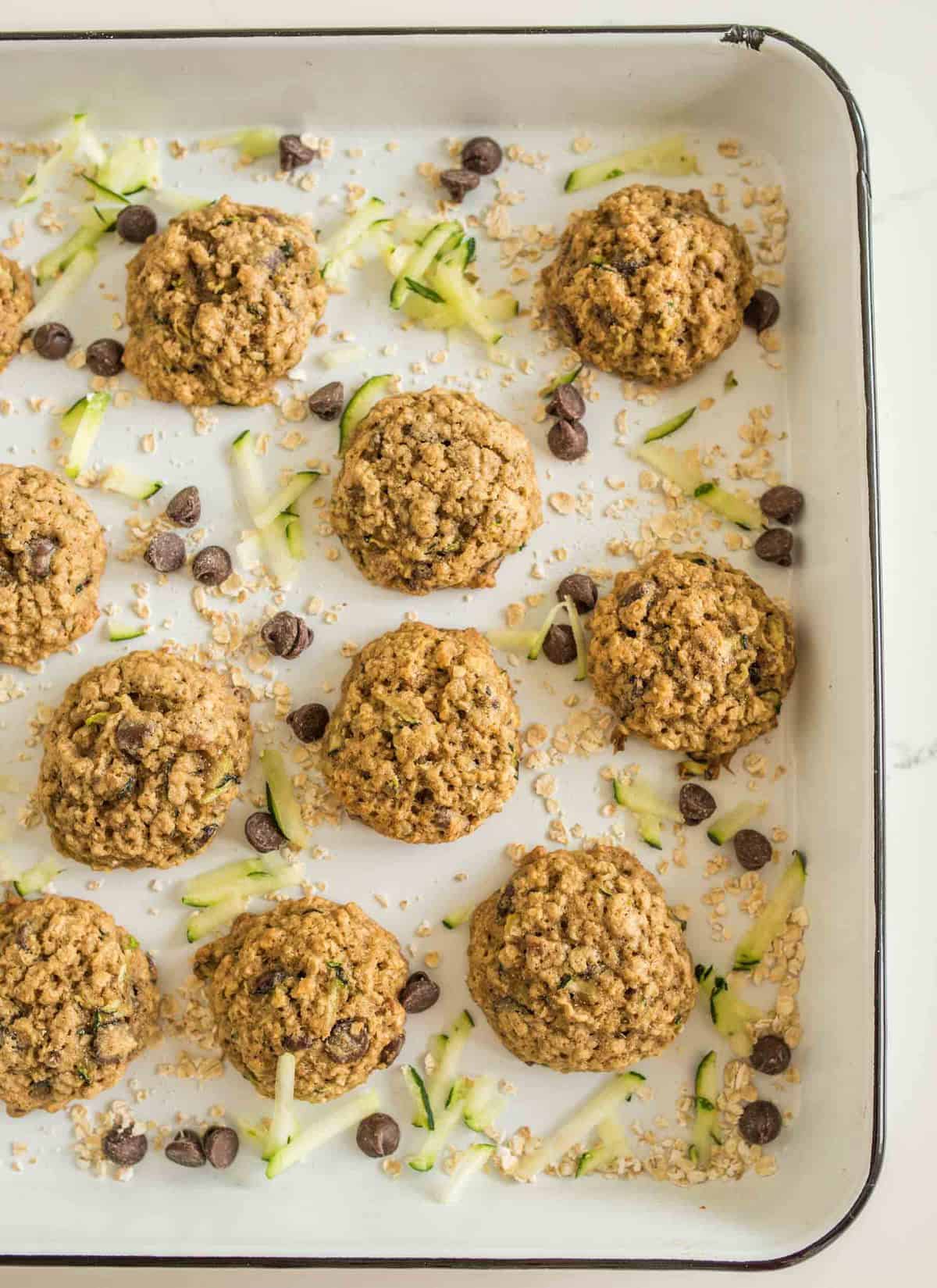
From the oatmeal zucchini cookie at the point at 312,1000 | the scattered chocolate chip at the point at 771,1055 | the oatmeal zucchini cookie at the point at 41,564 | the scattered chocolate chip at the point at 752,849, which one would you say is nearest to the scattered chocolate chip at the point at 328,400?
the oatmeal zucchini cookie at the point at 41,564

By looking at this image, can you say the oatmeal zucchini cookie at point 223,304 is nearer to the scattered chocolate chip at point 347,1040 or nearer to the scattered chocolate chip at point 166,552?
the scattered chocolate chip at point 166,552

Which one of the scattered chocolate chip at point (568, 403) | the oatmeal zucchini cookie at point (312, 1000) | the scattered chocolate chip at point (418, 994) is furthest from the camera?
the scattered chocolate chip at point (568, 403)

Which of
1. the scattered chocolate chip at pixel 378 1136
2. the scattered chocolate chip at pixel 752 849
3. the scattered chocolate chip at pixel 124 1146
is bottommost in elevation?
the scattered chocolate chip at pixel 124 1146

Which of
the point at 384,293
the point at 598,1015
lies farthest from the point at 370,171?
the point at 598,1015

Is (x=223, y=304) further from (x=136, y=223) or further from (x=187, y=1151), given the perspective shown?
(x=187, y=1151)

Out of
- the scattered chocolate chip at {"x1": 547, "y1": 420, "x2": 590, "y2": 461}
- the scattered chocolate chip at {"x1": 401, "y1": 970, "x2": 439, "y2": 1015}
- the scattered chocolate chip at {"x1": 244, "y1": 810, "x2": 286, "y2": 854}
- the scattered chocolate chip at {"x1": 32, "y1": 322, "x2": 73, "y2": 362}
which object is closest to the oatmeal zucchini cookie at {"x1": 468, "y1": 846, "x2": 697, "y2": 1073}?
the scattered chocolate chip at {"x1": 401, "y1": 970, "x2": 439, "y2": 1015}

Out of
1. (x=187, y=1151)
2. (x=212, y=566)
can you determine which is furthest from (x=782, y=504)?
(x=187, y=1151)
